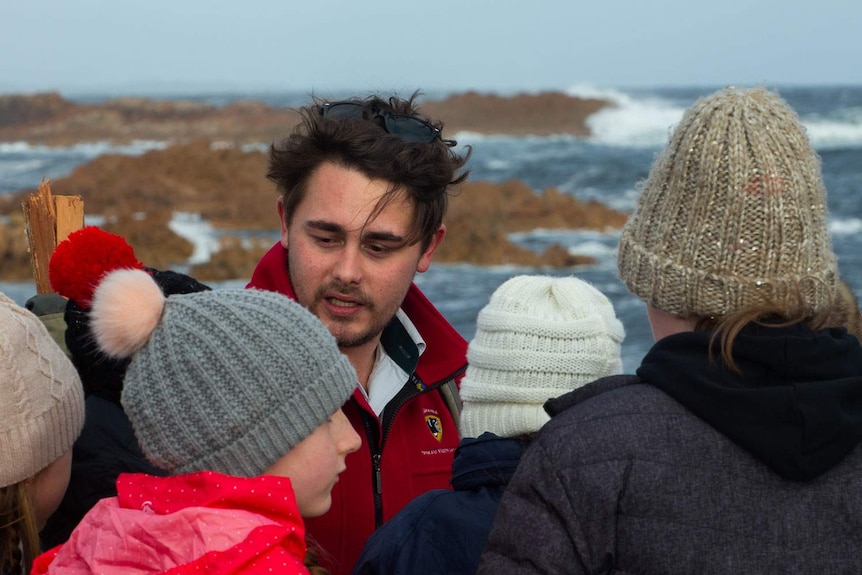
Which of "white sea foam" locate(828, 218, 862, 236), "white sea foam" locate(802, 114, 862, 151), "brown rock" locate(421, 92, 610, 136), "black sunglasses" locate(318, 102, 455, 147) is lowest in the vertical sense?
"brown rock" locate(421, 92, 610, 136)

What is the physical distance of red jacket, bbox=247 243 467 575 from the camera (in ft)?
9.09

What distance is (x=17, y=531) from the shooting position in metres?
2.26

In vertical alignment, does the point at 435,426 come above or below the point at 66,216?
below

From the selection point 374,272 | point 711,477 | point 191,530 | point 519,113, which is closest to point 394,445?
point 374,272

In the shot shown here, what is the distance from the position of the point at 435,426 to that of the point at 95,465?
1015mm

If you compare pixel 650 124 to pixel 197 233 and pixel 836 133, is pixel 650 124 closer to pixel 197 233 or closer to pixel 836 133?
pixel 836 133

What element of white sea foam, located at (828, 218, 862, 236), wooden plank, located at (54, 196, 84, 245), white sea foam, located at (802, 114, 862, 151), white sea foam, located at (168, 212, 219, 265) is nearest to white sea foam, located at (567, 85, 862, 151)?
white sea foam, located at (802, 114, 862, 151)

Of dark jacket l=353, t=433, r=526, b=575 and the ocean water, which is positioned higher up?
dark jacket l=353, t=433, r=526, b=575

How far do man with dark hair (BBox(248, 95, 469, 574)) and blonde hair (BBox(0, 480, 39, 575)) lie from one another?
2.63ft

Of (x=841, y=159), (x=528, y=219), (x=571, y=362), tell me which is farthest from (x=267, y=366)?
(x=841, y=159)

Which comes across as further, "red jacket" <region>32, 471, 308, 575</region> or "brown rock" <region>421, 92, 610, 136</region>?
"brown rock" <region>421, 92, 610, 136</region>

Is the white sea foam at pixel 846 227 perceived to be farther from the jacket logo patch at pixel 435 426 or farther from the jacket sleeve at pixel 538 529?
the jacket sleeve at pixel 538 529

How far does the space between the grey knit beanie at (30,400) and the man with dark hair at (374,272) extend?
762mm

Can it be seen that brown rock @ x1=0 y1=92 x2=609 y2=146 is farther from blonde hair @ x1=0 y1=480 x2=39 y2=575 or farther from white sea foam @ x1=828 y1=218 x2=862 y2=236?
blonde hair @ x1=0 y1=480 x2=39 y2=575
